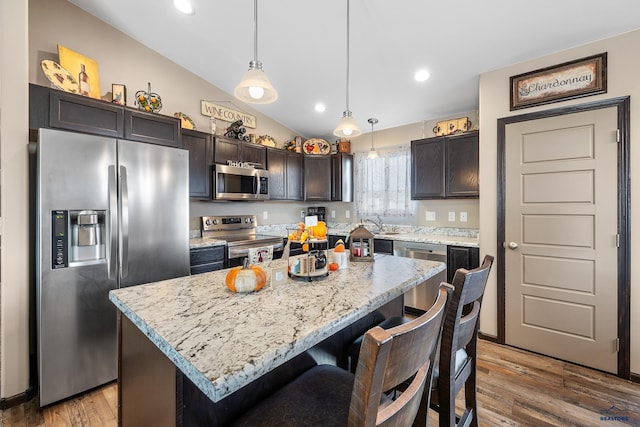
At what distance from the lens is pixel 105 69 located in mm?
2746

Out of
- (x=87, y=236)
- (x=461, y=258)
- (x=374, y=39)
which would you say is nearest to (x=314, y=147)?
(x=374, y=39)

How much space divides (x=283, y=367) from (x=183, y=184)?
193 cm

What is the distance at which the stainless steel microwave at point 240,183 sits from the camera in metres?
3.28

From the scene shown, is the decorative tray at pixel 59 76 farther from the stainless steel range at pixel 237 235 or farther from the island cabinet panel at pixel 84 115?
the stainless steel range at pixel 237 235

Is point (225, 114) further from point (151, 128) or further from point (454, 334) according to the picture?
point (454, 334)

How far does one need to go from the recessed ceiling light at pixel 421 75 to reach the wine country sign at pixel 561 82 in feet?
2.46

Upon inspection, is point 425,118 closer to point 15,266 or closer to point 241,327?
point 241,327

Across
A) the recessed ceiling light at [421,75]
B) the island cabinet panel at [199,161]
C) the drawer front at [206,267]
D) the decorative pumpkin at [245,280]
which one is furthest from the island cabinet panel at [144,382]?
the recessed ceiling light at [421,75]

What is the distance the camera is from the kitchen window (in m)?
3.99

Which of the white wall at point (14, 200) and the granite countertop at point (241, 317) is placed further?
the white wall at point (14, 200)

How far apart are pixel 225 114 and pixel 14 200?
235 cm

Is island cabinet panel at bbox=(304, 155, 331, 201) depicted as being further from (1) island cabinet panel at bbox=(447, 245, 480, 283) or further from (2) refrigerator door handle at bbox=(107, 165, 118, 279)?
(2) refrigerator door handle at bbox=(107, 165, 118, 279)

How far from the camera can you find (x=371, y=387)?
0.57m

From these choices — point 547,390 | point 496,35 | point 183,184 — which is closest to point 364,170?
point 496,35
